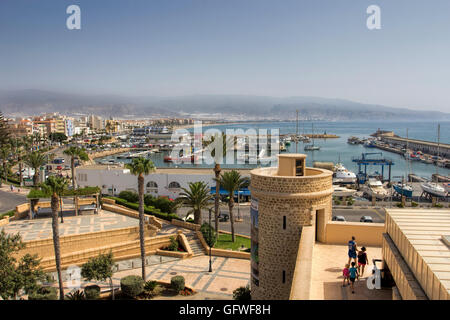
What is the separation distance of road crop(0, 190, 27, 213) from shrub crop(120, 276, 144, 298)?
2179cm

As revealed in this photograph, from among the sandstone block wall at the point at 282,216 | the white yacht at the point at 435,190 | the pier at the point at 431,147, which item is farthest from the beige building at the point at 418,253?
the pier at the point at 431,147

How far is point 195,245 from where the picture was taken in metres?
26.7

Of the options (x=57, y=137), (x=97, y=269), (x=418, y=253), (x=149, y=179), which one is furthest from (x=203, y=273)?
(x=57, y=137)

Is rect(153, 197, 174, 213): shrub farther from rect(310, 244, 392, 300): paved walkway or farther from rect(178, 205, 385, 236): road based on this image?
rect(310, 244, 392, 300): paved walkway

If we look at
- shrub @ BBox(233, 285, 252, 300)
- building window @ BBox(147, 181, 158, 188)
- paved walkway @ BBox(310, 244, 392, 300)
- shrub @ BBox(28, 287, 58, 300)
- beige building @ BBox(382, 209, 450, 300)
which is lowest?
shrub @ BBox(233, 285, 252, 300)

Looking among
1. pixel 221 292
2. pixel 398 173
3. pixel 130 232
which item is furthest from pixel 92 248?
pixel 398 173

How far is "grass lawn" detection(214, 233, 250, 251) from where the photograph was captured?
86.7 ft

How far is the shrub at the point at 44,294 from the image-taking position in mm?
15500

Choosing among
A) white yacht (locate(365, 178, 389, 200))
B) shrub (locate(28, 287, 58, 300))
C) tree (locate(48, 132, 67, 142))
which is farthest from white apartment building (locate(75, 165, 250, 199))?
tree (locate(48, 132, 67, 142))

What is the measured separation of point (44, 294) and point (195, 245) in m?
12.0

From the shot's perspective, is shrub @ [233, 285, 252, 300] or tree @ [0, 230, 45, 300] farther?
shrub @ [233, 285, 252, 300]

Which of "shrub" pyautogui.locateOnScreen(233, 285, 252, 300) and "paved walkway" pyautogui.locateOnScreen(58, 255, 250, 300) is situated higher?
"shrub" pyautogui.locateOnScreen(233, 285, 252, 300)

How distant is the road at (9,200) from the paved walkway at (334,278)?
107 ft

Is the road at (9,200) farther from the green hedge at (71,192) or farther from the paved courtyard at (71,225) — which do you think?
the paved courtyard at (71,225)
